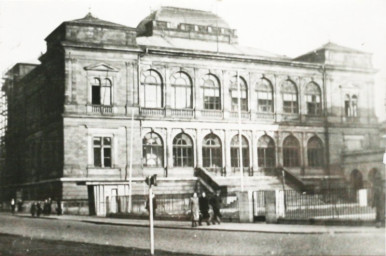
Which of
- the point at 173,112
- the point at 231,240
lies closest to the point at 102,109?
the point at 173,112

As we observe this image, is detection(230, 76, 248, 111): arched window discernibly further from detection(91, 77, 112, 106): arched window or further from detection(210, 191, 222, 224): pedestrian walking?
detection(210, 191, 222, 224): pedestrian walking

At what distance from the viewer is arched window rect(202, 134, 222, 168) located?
44844 millimetres

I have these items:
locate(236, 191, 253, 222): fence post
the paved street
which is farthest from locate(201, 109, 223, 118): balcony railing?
the paved street

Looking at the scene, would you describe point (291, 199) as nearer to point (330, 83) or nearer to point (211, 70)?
point (211, 70)

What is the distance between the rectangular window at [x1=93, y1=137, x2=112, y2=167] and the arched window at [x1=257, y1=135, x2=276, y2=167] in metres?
12.7

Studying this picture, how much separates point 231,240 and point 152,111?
988 inches

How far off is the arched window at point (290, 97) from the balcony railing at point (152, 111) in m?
11.2

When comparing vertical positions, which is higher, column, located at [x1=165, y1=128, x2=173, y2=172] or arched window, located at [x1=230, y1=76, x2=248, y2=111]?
arched window, located at [x1=230, y1=76, x2=248, y2=111]

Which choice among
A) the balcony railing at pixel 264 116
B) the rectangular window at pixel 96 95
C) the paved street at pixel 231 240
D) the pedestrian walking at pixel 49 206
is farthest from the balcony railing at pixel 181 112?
the paved street at pixel 231 240

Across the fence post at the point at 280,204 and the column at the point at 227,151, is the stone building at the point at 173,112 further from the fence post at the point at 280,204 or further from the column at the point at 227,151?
the fence post at the point at 280,204

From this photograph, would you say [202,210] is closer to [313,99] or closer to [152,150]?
[152,150]

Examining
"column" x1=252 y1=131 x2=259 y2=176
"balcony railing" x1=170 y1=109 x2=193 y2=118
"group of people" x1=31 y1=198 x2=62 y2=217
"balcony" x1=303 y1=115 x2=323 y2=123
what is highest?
"balcony railing" x1=170 y1=109 x2=193 y2=118

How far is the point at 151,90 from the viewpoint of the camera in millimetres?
43250

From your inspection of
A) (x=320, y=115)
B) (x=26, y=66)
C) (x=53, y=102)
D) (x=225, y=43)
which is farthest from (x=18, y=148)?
(x=320, y=115)
